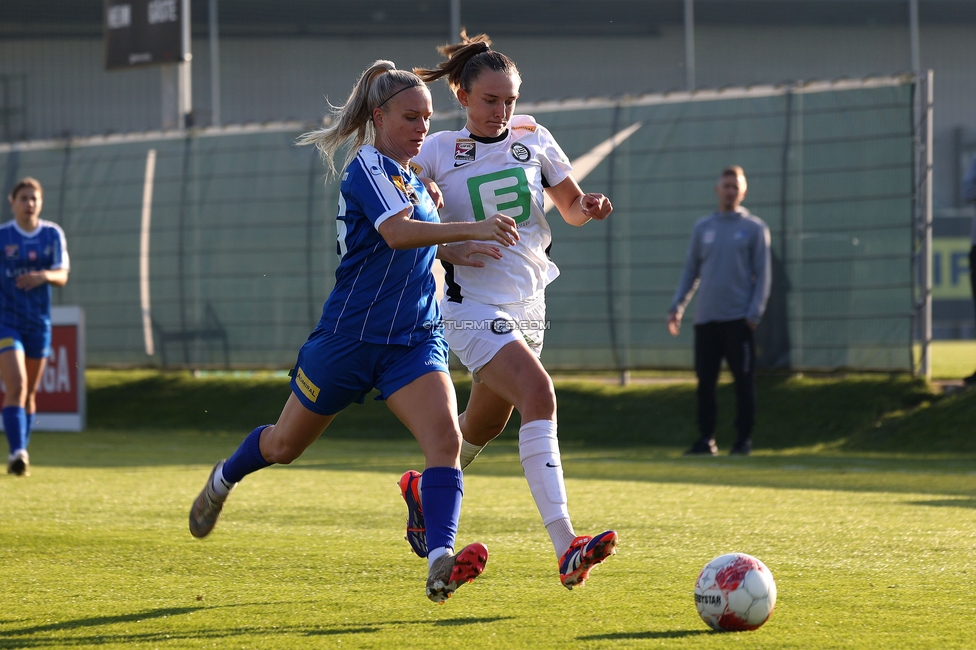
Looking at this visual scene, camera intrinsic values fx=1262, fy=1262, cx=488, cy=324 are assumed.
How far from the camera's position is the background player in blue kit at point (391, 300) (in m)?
4.26

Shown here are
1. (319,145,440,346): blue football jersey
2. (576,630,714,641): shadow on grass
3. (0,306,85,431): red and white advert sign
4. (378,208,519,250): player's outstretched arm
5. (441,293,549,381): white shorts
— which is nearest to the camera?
(576,630,714,641): shadow on grass

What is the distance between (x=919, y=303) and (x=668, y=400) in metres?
2.68

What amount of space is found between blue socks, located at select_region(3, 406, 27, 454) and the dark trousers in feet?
18.1

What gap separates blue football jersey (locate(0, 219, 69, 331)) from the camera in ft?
30.5

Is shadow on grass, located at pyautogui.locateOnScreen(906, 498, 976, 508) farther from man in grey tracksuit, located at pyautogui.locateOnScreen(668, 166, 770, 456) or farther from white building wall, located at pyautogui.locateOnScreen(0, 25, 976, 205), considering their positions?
white building wall, located at pyautogui.locateOnScreen(0, 25, 976, 205)

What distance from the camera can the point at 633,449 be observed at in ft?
39.1

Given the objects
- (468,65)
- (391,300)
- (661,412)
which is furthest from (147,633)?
(661,412)

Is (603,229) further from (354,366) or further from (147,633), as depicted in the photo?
(147,633)

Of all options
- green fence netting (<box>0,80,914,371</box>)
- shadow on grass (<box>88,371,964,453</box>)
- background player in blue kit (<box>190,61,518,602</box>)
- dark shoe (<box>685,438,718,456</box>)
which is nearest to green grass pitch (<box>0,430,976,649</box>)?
background player in blue kit (<box>190,61,518,602</box>)

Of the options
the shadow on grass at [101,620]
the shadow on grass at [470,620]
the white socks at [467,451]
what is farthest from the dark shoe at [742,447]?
the shadow on grass at [101,620]

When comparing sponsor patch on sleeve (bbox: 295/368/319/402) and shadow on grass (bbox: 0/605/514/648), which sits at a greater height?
sponsor patch on sleeve (bbox: 295/368/319/402)

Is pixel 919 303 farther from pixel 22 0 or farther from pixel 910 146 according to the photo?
pixel 22 0

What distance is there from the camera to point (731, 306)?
1094cm

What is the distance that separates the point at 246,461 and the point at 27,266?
5402 millimetres
